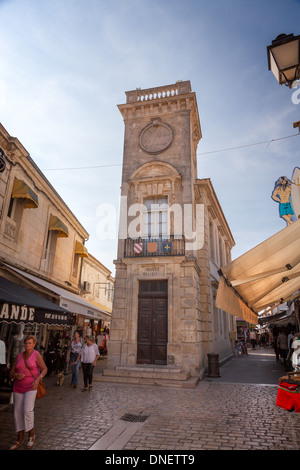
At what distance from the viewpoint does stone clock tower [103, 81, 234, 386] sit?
11.2 m

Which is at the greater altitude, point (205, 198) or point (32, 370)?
point (205, 198)

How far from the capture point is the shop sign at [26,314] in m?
5.18

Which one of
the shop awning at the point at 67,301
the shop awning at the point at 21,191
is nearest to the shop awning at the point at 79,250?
the shop awning at the point at 67,301

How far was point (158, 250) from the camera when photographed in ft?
40.6

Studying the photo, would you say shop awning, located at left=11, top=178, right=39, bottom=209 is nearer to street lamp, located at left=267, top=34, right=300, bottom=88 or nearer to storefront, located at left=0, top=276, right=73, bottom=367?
storefront, located at left=0, top=276, right=73, bottom=367

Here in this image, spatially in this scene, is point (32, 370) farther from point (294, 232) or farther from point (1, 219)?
point (1, 219)

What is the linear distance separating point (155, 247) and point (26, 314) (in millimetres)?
7238

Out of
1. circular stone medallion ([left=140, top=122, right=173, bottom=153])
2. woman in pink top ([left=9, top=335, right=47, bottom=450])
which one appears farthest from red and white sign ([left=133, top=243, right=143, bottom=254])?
woman in pink top ([left=9, top=335, right=47, bottom=450])

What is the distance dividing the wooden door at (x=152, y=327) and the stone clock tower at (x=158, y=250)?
38 mm

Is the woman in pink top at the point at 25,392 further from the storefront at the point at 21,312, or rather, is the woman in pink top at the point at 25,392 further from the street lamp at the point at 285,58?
the street lamp at the point at 285,58

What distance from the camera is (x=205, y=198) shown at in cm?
1520

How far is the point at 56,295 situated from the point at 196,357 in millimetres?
5744

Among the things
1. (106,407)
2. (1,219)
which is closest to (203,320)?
(106,407)

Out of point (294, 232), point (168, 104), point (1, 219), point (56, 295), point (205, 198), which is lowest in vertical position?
point (56, 295)
